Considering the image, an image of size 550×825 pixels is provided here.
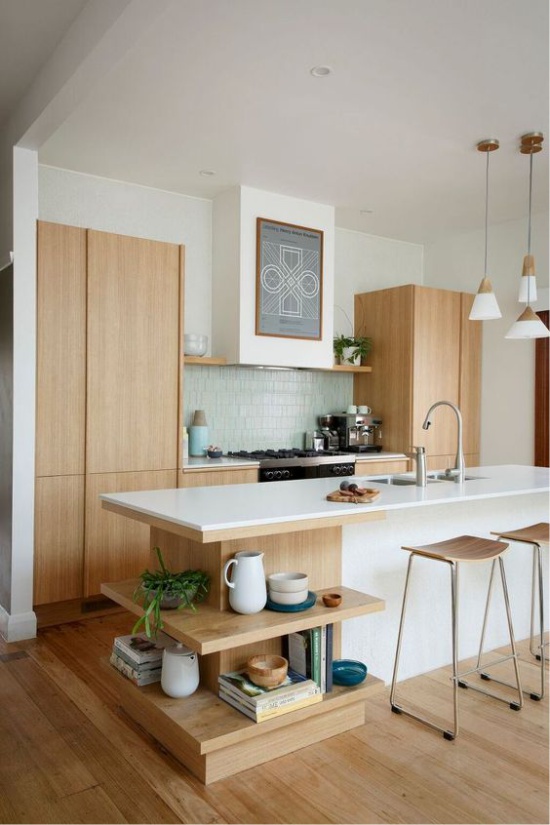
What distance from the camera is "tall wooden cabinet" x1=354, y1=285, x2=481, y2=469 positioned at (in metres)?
5.62

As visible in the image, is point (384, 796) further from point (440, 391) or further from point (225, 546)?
point (440, 391)

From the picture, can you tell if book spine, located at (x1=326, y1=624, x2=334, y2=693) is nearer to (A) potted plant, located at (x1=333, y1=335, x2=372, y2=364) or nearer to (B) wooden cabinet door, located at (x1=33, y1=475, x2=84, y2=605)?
(B) wooden cabinet door, located at (x1=33, y1=475, x2=84, y2=605)

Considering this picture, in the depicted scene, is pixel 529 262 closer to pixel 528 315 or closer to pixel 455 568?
pixel 528 315

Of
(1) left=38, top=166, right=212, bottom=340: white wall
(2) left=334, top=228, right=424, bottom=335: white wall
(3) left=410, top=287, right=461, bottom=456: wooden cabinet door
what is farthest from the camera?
(2) left=334, top=228, right=424, bottom=335: white wall

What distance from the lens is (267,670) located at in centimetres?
238

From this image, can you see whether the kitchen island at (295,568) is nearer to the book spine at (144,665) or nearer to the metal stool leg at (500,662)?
the book spine at (144,665)

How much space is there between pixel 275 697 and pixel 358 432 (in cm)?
360

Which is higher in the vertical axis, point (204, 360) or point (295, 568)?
point (204, 360)

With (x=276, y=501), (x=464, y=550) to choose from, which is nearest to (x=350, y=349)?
(x=464, y=550)

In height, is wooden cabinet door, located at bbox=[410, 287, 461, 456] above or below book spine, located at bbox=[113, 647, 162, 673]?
above

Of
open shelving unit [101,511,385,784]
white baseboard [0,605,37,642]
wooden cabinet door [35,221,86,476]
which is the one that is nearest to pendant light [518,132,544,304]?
open shelving unit [101,511,385,784]

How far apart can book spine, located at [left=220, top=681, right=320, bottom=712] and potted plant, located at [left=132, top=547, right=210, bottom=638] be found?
1.09ft

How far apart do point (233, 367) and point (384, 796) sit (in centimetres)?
361

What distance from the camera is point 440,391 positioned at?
19.0 ft
